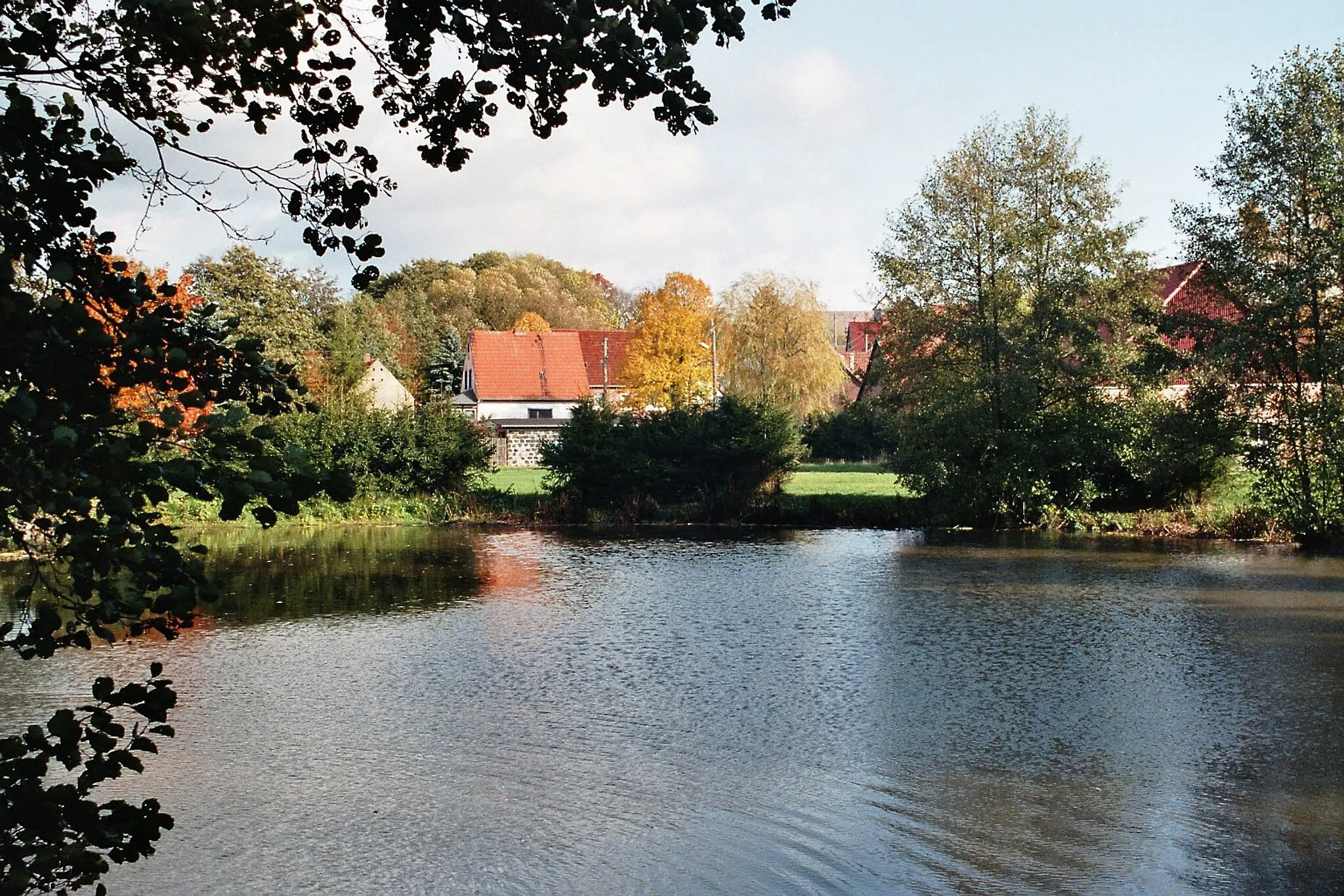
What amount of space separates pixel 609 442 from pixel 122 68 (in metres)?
25.1

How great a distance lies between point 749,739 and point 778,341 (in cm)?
4283

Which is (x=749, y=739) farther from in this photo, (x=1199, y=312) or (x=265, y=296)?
(x=265, y=296)

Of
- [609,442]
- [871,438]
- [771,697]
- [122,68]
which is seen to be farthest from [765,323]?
[122,68]

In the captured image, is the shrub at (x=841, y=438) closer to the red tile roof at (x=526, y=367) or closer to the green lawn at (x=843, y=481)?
the green lawn at (x=843, y=481)

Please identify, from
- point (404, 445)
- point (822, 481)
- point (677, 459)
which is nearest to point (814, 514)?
point (677, 459)

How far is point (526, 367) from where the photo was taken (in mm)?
67500

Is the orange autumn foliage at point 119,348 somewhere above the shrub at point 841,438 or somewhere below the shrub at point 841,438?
below

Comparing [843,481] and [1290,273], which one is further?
[843,481]

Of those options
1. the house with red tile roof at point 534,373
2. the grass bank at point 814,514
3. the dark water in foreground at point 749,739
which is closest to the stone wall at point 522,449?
the house with red tile roof at point 534,373

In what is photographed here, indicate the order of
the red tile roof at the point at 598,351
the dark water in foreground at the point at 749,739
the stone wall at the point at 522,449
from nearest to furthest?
the dark water in foreground at the point at 749,739 → the stone wall at the point at 522,449 → the red tile roof at the point at 598,351

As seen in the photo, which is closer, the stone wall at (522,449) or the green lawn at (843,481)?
the green lawn at (843,481)

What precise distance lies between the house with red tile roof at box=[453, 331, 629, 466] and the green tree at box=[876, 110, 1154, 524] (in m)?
38.2

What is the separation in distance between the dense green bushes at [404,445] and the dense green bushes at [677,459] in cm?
262

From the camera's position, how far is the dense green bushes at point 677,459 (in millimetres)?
28078
